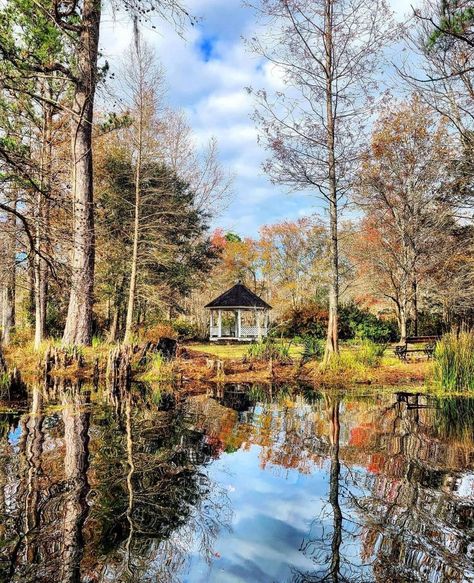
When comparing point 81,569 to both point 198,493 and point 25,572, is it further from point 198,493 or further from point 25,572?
point 198,493

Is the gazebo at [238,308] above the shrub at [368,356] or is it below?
above

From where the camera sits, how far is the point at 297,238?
37.4 m

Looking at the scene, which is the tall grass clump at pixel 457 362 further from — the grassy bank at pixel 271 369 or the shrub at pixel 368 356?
the shrub at pixel 368 356

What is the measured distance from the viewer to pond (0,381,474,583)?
2.41 meters

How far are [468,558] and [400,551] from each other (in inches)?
13.7

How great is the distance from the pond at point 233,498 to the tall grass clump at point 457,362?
240 centimetres

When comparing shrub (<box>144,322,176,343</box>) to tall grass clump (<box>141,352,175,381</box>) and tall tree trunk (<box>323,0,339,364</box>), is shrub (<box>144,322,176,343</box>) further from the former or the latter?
tall tree trunk (<box>323,0,339,364</box>)

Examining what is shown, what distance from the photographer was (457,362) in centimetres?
812

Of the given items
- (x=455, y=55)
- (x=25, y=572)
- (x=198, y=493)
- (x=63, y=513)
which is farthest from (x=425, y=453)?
(x=455, y=55)

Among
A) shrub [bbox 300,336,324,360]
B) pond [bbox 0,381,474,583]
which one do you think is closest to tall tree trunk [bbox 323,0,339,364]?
shrub [bbox 300,336,324,360]

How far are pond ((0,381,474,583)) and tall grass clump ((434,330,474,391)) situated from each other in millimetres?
2397

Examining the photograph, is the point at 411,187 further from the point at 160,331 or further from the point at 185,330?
the point at 185,330

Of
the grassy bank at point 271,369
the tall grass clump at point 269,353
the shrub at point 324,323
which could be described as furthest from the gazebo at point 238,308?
the grassy bank at point 271,369

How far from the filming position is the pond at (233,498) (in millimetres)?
2412
